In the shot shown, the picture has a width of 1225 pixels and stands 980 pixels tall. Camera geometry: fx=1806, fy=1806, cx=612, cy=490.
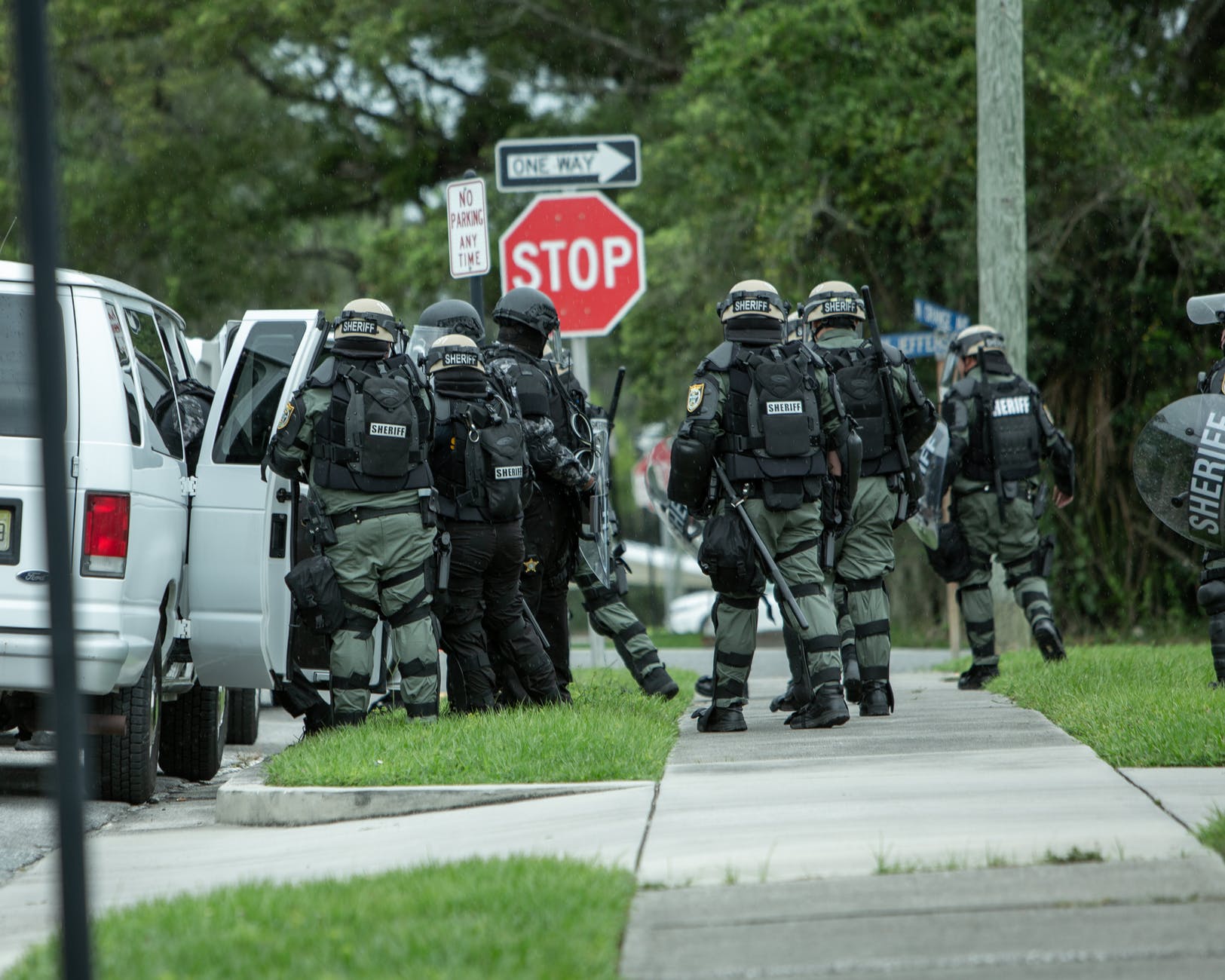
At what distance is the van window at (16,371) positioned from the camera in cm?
676

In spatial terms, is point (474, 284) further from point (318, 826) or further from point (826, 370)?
point (318, 826)

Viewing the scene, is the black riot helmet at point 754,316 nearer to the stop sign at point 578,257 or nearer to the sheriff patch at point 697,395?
the sheriff patch at point 697,395

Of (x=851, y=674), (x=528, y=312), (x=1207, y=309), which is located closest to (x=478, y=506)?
(x=528, y=312)

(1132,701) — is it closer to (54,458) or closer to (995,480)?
(995,480)

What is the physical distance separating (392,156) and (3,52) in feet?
20.0

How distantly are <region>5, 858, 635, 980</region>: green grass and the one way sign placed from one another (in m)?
5.97

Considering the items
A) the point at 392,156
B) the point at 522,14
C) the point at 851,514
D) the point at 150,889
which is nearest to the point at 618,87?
the point at 522,14

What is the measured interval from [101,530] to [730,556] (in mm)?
2551

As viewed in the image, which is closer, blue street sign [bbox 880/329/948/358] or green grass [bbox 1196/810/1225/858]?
green grass [bbox 1196/810/1225/858]

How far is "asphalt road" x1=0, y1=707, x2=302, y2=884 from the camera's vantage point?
20.5 feet

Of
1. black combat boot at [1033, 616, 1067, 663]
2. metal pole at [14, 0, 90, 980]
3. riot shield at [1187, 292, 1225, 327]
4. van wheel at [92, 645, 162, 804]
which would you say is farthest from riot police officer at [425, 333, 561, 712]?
metal pole at [14, 0, 90, 980]

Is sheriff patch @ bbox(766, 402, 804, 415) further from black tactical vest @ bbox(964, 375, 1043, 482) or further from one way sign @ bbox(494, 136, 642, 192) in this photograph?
one way sign @ bbox(494, 136, 642, 192)

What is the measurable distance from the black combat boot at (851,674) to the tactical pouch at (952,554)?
88cm

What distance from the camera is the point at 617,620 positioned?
8781mm
